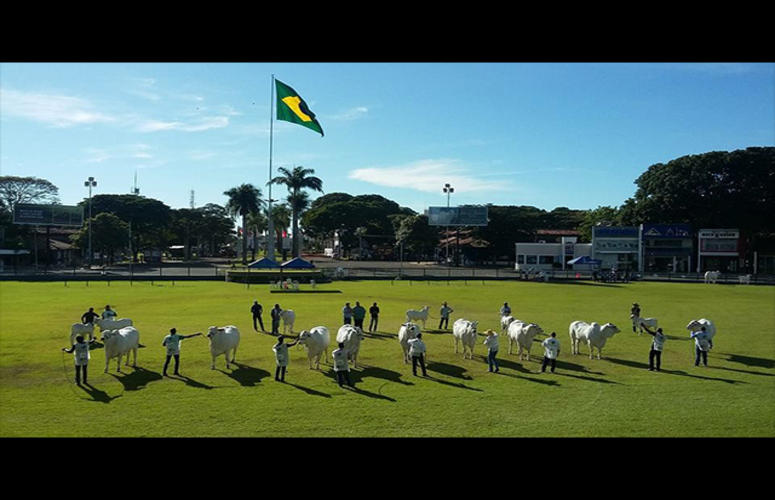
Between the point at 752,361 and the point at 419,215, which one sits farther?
the point at 419,215

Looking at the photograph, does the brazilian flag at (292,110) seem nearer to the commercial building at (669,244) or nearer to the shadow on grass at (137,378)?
the shadow on grass at (137,378)

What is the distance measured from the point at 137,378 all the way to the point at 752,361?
60.6 ft

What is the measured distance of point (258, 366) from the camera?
1602 centimetres

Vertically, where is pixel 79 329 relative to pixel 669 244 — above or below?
below

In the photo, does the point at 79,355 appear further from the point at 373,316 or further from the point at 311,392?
the point at 373,316

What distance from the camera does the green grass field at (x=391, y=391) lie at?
10875 millimetres

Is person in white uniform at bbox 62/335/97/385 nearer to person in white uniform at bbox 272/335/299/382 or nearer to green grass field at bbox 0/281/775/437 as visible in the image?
green grass field at bbox 0/281/775/437

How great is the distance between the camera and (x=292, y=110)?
128 ft

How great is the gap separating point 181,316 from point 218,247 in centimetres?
10308

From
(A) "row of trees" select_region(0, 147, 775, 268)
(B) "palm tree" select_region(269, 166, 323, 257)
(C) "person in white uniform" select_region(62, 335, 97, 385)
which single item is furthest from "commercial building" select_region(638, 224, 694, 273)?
(C) "person in white uniform" select_region(62, 335, 97, 385)

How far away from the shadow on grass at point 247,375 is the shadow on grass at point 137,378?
185cm

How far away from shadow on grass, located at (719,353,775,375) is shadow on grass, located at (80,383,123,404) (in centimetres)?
1801

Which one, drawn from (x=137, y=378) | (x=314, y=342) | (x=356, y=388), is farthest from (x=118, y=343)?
(x=356, y=388)
